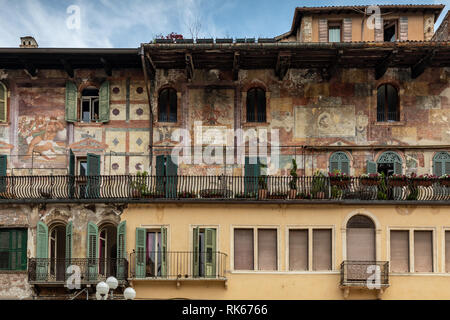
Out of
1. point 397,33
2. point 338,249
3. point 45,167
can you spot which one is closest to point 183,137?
point 45,167

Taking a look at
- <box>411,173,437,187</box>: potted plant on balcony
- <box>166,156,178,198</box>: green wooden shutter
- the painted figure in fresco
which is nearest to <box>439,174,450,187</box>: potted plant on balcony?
<box>411,173,437,187</box>: potted plant on balcony

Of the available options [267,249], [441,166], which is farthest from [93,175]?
[441,166]

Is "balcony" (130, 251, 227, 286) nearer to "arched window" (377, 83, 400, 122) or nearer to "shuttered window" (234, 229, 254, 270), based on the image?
"shuttered window" (234, 229, 254, 270)

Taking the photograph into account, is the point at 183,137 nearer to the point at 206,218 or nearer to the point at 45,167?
the point at 206,218

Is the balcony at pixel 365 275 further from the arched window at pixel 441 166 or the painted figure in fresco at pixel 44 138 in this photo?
the painted figure in fresco at pixel 44 138

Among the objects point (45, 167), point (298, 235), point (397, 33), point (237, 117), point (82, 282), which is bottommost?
point (82, 282)

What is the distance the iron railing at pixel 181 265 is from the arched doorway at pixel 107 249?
3.30 feet

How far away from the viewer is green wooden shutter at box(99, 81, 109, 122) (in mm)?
21156

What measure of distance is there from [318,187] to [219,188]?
3.35 metres

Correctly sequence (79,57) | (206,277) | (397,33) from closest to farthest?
1. (206,277)
2. (79,57)
3. (397,33)

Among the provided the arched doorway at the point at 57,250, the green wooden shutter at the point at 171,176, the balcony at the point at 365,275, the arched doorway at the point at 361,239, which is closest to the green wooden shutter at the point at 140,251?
the green wooden shutter at the point at 171,176

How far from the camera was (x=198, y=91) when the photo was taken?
2141cm

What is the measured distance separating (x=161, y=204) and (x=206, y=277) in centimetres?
281

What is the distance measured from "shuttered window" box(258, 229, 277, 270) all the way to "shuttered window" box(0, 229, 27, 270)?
7722 millimetres
